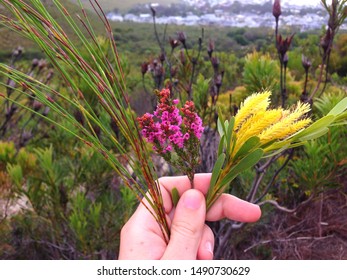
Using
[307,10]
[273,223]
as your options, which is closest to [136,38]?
[307,10]

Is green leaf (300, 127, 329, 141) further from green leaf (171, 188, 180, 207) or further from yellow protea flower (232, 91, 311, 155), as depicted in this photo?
green leaf (171, 188, 180, 207)

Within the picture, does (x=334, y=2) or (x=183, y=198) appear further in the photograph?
(x=334, y=2)

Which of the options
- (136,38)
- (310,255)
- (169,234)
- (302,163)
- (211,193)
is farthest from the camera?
(136,38)

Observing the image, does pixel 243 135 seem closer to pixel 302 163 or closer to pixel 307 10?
pixel 302 163

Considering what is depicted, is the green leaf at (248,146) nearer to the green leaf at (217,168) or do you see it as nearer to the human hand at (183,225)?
the green leaf at (217,168)

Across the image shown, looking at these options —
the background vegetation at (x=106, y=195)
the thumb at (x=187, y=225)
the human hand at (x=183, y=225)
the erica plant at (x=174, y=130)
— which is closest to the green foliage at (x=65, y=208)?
the background vegetation at (x=106, y=195)

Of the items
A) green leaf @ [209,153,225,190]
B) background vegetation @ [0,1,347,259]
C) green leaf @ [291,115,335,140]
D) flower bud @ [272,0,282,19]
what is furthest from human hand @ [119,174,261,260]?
flower bud @ [272,0,282,19]
